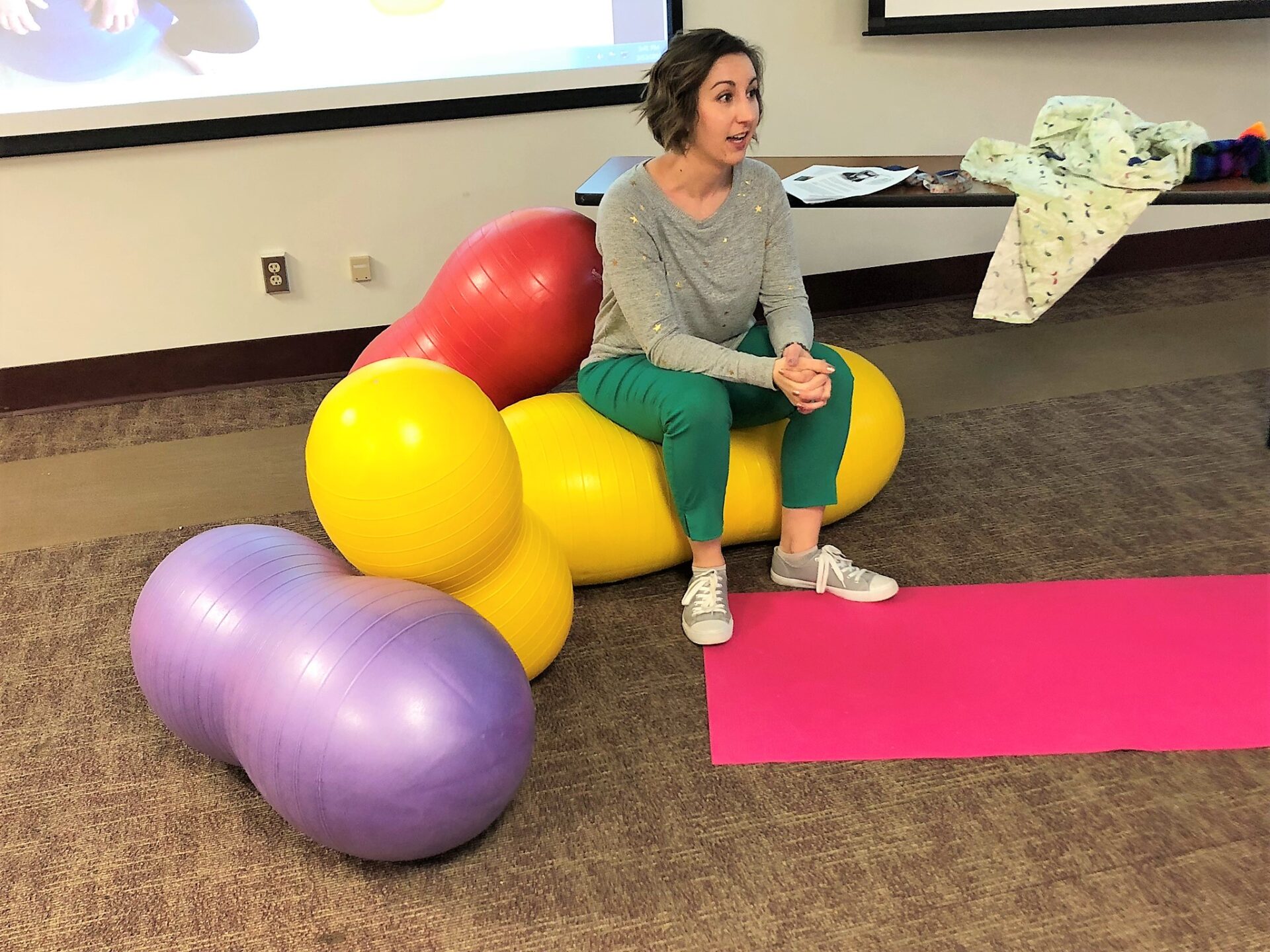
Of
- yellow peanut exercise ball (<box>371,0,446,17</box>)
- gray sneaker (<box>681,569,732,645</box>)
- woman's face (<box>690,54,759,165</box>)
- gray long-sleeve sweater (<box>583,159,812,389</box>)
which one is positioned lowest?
gray sneaker (<box>681,569,732,645</box>)

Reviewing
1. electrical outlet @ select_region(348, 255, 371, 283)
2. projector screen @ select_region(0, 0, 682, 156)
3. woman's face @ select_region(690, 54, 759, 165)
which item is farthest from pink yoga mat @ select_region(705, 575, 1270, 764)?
projector screen @ select_region(0, 0, 682, 156)

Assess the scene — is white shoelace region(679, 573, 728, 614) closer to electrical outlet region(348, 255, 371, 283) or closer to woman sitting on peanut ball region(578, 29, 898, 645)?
woman sitting on peanut ball region(578, 29, 898, 645)

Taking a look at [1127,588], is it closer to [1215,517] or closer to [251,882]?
[1215,517]

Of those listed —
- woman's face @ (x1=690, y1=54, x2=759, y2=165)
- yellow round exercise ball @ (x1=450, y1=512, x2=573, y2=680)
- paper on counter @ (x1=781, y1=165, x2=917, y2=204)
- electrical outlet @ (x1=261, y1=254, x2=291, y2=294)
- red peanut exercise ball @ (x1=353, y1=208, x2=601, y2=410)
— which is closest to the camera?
yellow round exercise ball @ (x1=450, y1=512, x2=573, y2=680)

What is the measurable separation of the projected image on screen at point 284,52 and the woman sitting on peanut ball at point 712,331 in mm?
1174

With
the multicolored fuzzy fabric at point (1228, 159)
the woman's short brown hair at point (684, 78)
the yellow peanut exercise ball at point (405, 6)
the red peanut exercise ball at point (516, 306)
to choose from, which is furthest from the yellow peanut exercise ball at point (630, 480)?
the yellow peanut exercise ball at point (405, 6)

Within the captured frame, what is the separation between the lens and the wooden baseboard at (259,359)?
2.99 meters

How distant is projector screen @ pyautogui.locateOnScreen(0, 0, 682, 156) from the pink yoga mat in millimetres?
1715

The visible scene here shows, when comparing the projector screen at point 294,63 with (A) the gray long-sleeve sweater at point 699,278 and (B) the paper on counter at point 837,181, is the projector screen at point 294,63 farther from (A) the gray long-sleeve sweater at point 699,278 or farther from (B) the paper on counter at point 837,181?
(A) the gray long-sleeve sweater at point 699,278

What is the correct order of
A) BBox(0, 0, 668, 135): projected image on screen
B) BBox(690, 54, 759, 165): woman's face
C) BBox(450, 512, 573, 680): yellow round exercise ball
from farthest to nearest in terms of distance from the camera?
BBox(0, 0, 668, 135): projected image on screen < BBox(690, 54, 759, 165): woman's face < BBox(450, 512, 573, 680): yellow round exercise ball

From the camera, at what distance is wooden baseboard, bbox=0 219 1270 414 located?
2.99 meters

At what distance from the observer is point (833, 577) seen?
2008 millimetres

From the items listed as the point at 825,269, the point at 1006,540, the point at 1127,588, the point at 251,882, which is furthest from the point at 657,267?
the point at 825,269

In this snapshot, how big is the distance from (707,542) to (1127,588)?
2.55 feet
